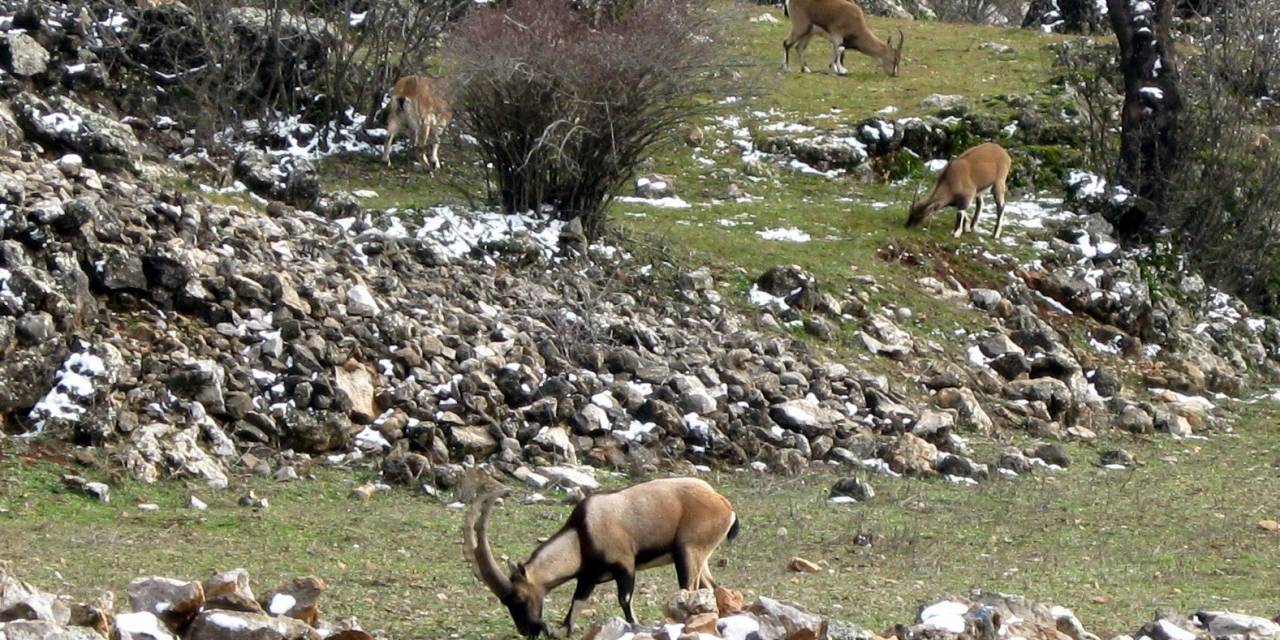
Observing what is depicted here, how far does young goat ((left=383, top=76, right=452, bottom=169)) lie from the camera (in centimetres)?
2164

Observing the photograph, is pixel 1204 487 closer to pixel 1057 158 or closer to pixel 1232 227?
pixel 1232 227

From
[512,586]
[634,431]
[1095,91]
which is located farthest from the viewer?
[1095,91]

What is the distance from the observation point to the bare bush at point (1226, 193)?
2280 centimetres

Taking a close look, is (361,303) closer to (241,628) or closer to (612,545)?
(612,545)

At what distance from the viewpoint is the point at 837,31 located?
96.7ft

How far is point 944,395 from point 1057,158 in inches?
376

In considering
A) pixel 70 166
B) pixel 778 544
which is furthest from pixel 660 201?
pixel 778 544

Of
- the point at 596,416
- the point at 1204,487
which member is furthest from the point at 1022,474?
the point at 596,416

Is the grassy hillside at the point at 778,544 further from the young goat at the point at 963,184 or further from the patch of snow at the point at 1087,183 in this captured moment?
the patch of snow at the point at 1087,183

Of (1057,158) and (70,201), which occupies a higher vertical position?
(70,201)

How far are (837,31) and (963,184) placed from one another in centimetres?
872

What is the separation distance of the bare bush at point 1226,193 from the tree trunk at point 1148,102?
225 mm

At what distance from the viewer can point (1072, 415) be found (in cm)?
1708

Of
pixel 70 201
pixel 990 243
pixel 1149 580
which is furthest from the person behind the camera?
pixel 990 243
